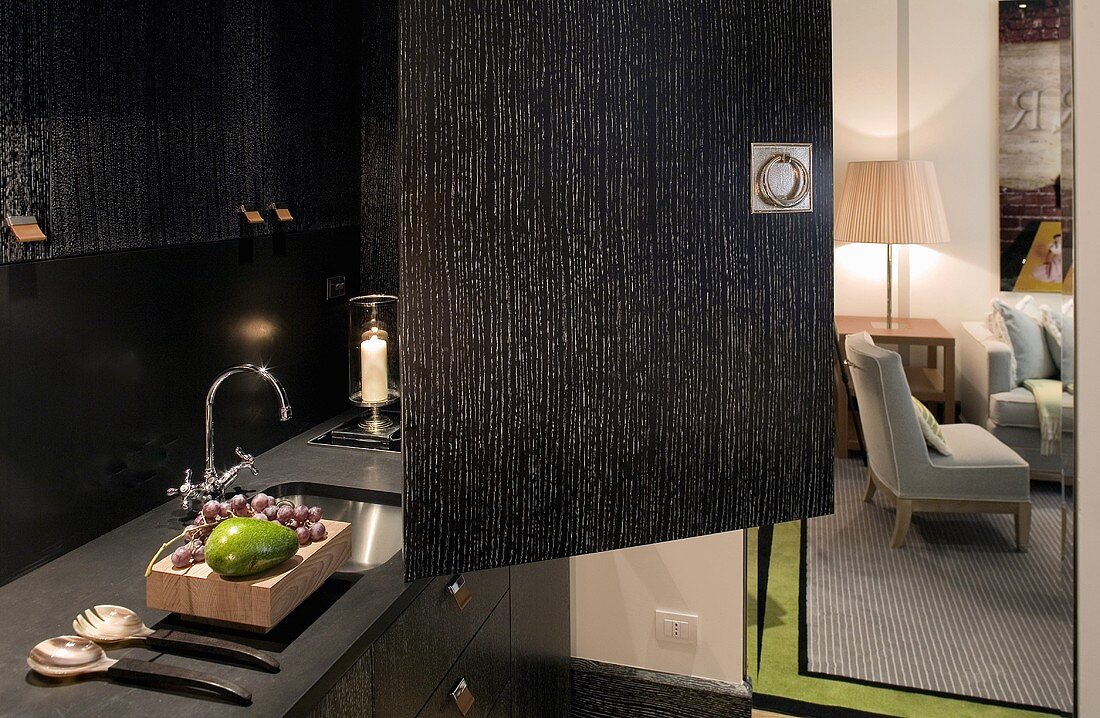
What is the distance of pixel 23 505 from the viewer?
1.22 metres

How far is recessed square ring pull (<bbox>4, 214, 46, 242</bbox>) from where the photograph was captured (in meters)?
1.17

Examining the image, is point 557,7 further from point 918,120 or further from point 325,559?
point 918,120

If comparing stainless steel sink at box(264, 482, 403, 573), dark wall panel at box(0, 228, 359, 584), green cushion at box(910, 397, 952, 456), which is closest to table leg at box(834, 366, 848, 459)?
green cushion at box(910, 397, 952, 456)

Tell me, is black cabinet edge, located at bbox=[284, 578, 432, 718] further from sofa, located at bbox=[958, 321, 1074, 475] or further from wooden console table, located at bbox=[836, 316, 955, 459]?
sofa, located at bbox=[958, 321, 1074, 475]

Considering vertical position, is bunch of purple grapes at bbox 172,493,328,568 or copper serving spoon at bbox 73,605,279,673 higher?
bunch of purple grapes at bbox 172,493,328,568

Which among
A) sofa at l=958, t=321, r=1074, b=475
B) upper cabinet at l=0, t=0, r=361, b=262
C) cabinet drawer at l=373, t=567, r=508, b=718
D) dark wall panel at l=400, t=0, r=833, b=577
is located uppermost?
upper cabinet at l=0, t=0, r=361, b=262

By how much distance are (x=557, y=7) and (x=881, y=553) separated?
5.31ft

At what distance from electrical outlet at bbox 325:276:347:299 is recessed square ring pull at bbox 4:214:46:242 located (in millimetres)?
857

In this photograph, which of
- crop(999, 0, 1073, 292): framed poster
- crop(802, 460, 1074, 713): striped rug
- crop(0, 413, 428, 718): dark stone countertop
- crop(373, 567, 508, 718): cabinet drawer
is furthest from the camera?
crop(802, 460, 1074, 713): striped rug

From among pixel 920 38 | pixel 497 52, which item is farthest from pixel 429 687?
pixel 920 38

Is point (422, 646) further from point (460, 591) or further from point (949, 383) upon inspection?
point (949, 383)

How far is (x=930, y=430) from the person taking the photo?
182cm

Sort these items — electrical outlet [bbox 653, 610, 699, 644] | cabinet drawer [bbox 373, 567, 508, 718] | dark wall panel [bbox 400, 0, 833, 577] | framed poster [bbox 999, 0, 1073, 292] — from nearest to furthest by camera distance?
dark wall panel [bbox 400, 0, 833, 577], cabinet drawer [bbox 373, 567, 508, 718], framed poster [bbox 999, 0, 1073, 292], electrical outlet [bbox 653, 610, 699, 644]

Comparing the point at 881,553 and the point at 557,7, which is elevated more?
the point at 557,7
